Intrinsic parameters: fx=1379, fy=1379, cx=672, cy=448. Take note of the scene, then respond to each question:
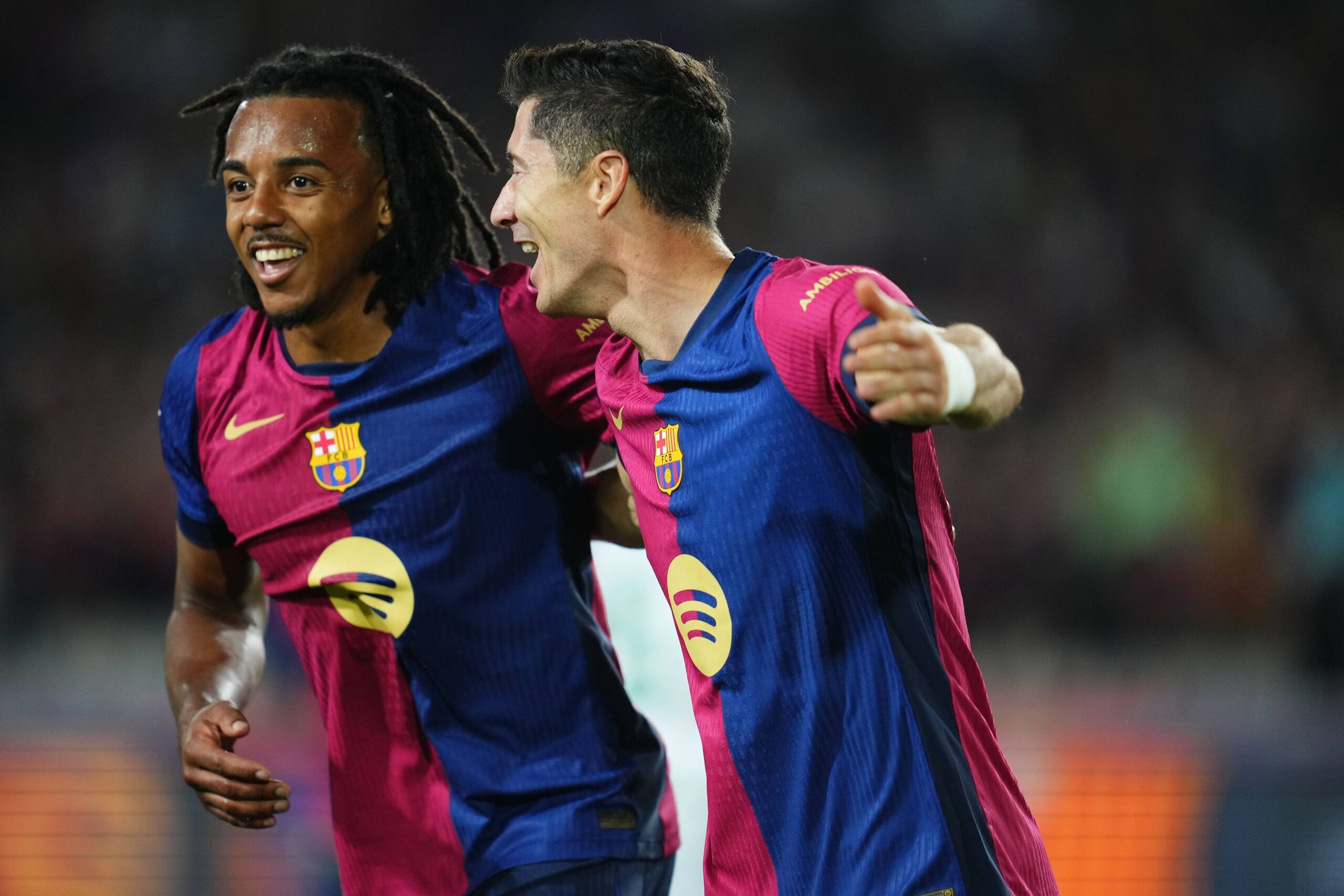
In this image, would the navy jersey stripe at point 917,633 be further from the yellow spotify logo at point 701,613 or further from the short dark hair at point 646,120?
the short dark hair at point 646,120

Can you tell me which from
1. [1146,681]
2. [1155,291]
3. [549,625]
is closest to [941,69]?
[1155,291]

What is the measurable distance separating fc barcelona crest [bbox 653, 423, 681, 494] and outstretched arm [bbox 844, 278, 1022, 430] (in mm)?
490

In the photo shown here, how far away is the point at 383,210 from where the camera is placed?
9.89 feet

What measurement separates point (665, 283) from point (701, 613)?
1.85 feet

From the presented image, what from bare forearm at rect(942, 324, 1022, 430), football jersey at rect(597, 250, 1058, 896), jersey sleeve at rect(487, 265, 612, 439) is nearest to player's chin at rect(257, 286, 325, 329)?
jersey sleeve at rect(487, 265, 612, 439)

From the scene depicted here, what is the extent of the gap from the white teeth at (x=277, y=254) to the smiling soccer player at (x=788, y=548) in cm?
73

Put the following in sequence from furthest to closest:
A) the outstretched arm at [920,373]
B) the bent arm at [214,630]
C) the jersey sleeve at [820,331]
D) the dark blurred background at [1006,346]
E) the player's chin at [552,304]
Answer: the dark blurred background at [1006,346], the bent arm at [214,630], the player's chin at [552,304], the jersey sleeve at [820,331], the outstretched arm at [920,373]

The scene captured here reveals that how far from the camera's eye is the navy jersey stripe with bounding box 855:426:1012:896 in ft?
6.82

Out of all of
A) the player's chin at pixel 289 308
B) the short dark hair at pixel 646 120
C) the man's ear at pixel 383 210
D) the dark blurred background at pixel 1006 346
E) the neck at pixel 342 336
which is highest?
the short dark hair at pixel 646 120

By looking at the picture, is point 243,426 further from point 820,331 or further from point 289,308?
point 820,331

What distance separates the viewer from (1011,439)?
8.70m

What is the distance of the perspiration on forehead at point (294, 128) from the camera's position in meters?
2.86

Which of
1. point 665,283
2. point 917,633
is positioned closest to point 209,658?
point 665,283

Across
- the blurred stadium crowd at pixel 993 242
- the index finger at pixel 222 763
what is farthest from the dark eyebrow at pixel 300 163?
the blurred stadium crowd at pixel 993 242
